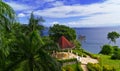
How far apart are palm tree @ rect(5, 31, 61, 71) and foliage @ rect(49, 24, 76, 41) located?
44638 millimetres

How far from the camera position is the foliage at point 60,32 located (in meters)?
79.6

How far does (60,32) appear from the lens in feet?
261

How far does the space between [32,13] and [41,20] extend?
2.93 metres

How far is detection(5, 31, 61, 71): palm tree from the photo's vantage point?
110 feet

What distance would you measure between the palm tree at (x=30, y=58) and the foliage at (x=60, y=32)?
44638 mm

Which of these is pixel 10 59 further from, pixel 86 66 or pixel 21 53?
pixel 86 66

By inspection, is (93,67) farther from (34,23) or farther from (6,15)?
(6,15)

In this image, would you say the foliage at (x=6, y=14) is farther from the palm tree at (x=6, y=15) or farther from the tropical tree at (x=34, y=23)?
the tropical tree at (x=34, y=23)

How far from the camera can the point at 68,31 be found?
8150 centimetres

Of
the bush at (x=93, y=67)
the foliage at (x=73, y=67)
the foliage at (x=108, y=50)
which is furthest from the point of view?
the foliage at (x=108, y=50)

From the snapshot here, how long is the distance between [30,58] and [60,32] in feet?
151

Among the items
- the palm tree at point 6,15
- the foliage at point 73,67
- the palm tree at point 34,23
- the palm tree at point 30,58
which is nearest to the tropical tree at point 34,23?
the palm tree at point 34,23

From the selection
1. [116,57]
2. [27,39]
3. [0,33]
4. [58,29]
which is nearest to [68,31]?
[58,29]

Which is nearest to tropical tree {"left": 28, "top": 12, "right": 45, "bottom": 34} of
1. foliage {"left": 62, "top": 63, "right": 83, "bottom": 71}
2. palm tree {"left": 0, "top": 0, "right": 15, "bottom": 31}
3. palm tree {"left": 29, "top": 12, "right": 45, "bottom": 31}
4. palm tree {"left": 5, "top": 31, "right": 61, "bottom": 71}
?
palm tree {"left": 29, "top": 12, "right": 45, "bottom": 31}
